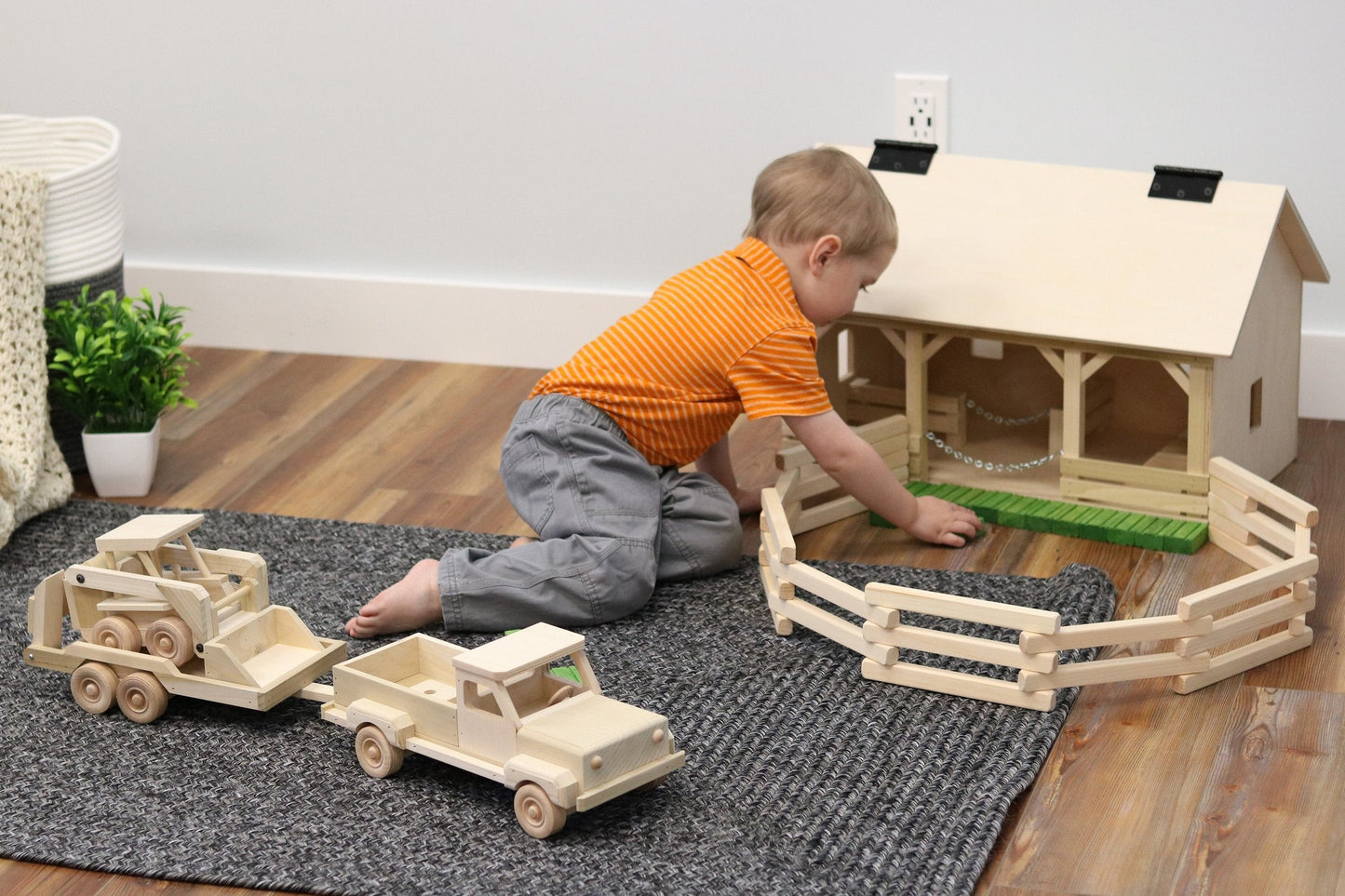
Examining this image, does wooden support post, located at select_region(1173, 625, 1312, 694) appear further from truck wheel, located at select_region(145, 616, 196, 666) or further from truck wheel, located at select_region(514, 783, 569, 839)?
truck wheel, located at select_region(145, 616, 196, 666)

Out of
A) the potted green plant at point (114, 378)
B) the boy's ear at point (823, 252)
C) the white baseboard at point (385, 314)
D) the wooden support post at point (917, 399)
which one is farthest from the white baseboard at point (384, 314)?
the boy's ear at point (823, 252)

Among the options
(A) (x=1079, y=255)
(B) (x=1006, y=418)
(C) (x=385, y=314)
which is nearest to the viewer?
(A) (x=1079, y=255)

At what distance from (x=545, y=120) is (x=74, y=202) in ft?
2.29

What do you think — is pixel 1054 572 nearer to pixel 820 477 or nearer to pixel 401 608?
pixel 820 477

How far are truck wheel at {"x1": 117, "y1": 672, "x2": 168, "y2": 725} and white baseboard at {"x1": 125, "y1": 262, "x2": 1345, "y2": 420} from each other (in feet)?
3.69

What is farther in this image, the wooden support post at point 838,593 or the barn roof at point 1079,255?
the barn roof at point 1079,255

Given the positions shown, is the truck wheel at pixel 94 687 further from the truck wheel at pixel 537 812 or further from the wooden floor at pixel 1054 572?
the truck wheel at pixel 537 812

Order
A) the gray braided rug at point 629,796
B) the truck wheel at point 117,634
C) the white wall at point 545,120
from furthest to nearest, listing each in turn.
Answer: the white wall at point 545,120 < the truck wheel at point 117,634 < the gray braided rug at point 629,796

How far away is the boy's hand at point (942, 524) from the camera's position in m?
1.72

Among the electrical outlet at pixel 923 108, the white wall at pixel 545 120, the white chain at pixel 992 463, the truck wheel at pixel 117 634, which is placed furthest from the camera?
the electrical outlet at pixel 923 108

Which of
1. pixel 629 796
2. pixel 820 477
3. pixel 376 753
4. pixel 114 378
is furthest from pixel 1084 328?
pixel 114 378

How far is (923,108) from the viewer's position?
213 cm

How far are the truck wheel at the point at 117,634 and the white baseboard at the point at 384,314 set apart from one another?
1120 millimetres

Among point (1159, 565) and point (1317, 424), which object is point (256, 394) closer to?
point (1159, 565)
